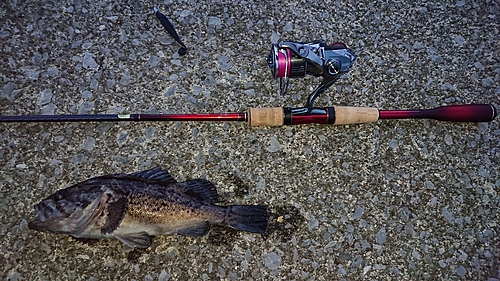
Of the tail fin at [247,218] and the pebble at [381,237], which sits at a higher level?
the tail fin at [247,218]

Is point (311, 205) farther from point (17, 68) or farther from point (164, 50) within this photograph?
point (17, 68)

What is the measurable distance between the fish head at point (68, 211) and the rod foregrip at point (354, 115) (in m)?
1.32

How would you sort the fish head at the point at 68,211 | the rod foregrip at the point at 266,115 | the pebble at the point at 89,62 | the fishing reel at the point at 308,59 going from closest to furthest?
the fish head at the point at 68,211 → the fishing reel at the point at 308,59 → the rod foregrip at the point at 266,115 → the pebble at the point at 89,62

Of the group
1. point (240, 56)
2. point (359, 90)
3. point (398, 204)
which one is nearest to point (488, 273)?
point (398, 204)

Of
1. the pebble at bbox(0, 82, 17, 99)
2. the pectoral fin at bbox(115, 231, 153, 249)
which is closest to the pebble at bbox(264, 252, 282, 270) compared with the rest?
the pectoral fin at bbox(115, 231, 153, 249)

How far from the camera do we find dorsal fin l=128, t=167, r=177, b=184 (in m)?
2.28

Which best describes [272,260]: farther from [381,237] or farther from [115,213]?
[115,213]

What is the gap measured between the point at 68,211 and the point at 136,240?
0.35 meters

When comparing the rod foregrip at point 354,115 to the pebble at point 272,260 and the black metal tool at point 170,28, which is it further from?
the black metal tool at point 170,28

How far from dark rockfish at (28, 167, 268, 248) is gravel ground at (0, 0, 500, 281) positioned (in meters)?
0.15

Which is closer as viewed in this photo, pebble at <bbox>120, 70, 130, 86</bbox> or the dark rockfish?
the dark rockfish

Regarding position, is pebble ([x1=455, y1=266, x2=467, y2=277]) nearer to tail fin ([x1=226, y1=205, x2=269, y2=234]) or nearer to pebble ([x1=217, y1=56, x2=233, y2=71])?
tail fin ([x1=226, y1=205, x2=269, y2=234])

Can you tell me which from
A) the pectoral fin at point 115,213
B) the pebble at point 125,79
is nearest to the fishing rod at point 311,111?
the pebble at point 125,79

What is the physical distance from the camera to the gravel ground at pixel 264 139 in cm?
239
